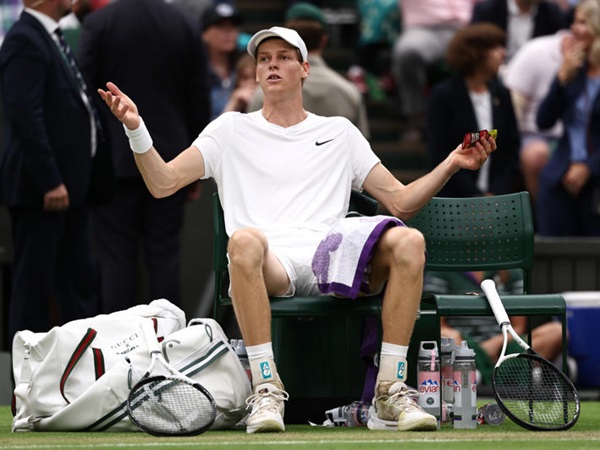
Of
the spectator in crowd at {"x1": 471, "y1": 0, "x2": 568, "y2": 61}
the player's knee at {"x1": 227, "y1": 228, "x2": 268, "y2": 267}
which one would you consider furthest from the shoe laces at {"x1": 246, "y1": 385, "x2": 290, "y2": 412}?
the spectator in crowd at {"x1": 471, "y1": 0, "x2": 568, "y2": 61}

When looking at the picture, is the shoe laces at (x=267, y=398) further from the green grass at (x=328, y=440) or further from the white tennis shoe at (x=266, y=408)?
the green grass at (x=328, y=440)

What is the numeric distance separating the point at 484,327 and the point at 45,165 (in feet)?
10.7

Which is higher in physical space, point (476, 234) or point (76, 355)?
point (476, 234)

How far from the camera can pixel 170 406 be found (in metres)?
6.48

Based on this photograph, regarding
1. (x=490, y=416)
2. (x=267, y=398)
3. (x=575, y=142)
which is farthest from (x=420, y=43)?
(x=267, y=398)

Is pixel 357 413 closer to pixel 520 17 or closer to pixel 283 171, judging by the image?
pixel 283 171

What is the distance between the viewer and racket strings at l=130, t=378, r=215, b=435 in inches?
Result: 253

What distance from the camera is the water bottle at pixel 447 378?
6965 mm

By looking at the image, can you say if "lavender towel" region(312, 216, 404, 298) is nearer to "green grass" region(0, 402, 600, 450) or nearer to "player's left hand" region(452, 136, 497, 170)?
"player's left hand" region(452, 136, 497, 170)

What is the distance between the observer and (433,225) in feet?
25.2

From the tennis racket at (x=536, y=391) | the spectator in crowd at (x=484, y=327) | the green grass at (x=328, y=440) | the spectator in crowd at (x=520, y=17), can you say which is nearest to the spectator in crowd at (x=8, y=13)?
the spectator in crowd at (x=520, y=17)

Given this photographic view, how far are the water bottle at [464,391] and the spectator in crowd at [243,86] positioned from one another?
174 inches

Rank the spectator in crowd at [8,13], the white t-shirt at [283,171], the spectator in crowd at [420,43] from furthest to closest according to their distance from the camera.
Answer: the spectator in crowd at [8,13] < the spectator in crowd at [420,43] < the white t-shirt at [283,171]

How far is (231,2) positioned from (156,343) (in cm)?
663
